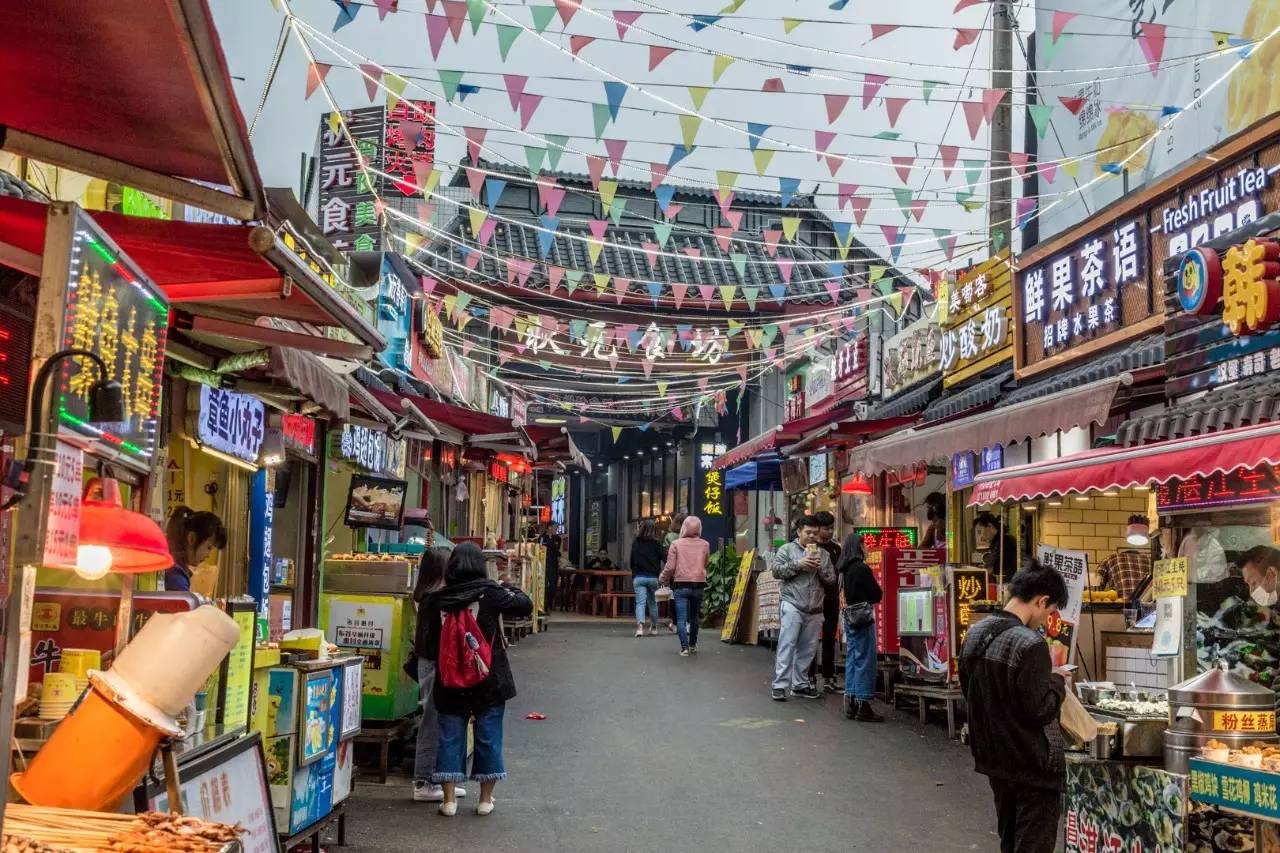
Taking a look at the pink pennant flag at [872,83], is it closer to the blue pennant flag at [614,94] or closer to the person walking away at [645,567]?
the blue pennant flag at [614,94]

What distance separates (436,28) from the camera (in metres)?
8.21

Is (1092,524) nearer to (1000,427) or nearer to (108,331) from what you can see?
(1000,427)

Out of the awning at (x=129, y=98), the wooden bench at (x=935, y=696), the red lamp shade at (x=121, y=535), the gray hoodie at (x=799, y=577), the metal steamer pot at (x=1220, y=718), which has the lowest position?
the wooden bench at (x=935, y=696)

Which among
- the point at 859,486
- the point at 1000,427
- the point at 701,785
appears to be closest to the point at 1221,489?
the point at 1000,427

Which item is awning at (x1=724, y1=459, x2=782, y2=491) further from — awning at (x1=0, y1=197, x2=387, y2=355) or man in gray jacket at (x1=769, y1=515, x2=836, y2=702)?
awning at (x1=0, y1=197, x2=387, y2=355)

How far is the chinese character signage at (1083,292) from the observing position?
1082 centimetres

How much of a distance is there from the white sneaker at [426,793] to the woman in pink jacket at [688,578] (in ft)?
32.4

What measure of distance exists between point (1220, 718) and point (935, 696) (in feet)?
19.6

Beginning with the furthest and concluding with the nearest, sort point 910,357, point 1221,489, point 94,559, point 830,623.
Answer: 1. point 910,357
2. point 830,623
3. point 1221,489
4. point 94,559

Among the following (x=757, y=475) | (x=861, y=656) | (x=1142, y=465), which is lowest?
(x=861, y=656)

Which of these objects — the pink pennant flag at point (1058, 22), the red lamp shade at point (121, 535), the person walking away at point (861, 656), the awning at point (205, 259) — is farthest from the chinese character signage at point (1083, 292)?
the red lamp shade at point (121, 535)

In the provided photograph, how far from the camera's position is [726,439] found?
3253cm

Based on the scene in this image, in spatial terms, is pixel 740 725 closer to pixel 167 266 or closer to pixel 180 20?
pixel 167 266

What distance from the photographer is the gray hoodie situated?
1358cm
